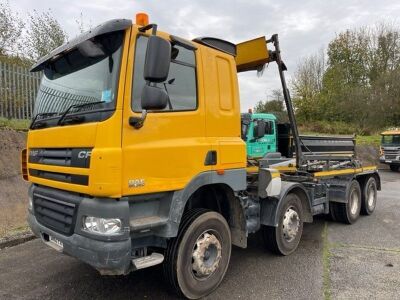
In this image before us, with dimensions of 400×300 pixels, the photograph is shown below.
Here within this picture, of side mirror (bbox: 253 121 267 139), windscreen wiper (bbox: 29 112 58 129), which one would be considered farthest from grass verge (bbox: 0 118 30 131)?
side mirror (bbox: 253 121 267 139)

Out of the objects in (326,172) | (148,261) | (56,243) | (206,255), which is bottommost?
(206,255)

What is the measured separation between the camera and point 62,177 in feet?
11.8

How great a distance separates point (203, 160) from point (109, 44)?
148 centimetres

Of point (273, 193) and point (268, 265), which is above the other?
point (273, 193)

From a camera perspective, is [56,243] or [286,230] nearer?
[56,243]

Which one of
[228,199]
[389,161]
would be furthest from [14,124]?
[389,161]

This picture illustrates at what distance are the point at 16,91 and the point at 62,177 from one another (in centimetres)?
711

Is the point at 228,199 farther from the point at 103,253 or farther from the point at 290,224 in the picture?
the point at 103,253

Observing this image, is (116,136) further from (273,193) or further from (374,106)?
(374,106)

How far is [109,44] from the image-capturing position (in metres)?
3.43

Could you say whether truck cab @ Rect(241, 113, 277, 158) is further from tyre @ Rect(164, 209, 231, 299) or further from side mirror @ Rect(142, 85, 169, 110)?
side mirror @ Rect(142, 85, 169, 110)

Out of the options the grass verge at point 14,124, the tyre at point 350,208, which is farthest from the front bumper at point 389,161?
the grass verge at point 14,124

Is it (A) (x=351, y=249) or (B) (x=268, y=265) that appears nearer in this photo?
(B) (x=268, y=265)

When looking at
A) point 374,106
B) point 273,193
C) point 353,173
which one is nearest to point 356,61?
point 374,106
